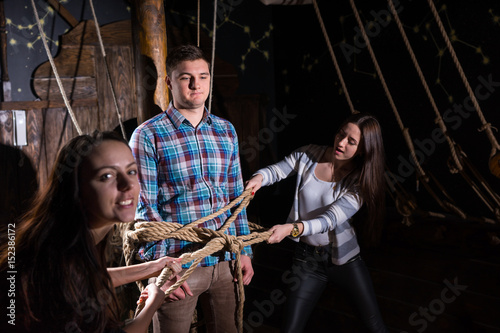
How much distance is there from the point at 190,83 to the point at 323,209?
28.5 inches

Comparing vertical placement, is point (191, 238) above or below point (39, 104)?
below

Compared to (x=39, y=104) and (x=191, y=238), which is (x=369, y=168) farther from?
(x=39, y=104)

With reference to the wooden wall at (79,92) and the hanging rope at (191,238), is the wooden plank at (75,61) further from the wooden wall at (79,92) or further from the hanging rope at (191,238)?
the hanging rope at (191,238)

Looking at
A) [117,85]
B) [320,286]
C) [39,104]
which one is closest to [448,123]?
[320,286]

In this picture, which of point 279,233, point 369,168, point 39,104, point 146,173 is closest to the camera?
point 146,173

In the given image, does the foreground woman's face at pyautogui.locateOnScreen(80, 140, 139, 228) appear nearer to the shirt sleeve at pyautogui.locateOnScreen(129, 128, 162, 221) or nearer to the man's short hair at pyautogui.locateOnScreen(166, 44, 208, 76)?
the shirt sleeve at pyautogui.locateOnScreen(129, 128, 162, 221)

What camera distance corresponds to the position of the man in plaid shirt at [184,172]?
1.41 m

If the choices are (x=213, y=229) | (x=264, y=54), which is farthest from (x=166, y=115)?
(x=264, y=54)

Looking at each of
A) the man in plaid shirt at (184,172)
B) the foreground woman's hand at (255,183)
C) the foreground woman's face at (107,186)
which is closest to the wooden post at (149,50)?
the man in plaid shirt at (184,172)

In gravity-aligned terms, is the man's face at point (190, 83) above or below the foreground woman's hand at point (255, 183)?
above

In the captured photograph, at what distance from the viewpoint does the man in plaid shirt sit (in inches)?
55.3

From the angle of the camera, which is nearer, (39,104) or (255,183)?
(255,183)

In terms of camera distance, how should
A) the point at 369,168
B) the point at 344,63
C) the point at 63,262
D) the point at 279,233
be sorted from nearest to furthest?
the point at 63,262, the point at 279,233, the point at 369,168, the point at 344,63

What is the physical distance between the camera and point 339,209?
165 centimetres
